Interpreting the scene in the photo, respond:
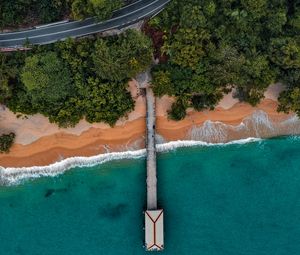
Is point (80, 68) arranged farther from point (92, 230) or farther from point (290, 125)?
point (290, 125)

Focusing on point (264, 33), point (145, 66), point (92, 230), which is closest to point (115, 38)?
point (145, 66)

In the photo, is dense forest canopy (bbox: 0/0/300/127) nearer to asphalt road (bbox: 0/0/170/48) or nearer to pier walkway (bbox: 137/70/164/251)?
asphalt road (bbox: 0/0/170/48)

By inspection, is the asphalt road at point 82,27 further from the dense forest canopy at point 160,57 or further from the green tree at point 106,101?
the green tree at point 106,101

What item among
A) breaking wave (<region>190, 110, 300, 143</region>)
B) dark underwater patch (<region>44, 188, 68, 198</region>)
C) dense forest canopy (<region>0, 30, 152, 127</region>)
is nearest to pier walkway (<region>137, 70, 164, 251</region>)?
dense forest canopy (<region>0, 30, 152, 127</region>)

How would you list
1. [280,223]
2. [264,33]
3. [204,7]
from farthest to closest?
1. [280,223]
2. [264,33]
3. [204,7]

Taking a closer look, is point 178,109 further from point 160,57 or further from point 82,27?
point 82,27
